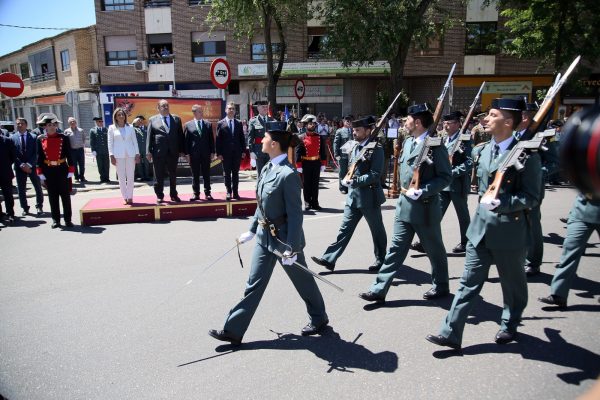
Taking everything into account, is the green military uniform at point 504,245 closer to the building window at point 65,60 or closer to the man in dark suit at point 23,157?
the man in dark suit at point 23,157

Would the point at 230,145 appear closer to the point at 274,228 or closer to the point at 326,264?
the point at 326,264

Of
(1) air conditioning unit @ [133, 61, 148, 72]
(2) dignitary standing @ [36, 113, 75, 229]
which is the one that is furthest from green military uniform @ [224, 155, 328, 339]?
(1) air conditioning unit @ [133, 61, 148, 72]

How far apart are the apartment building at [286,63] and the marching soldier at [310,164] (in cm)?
1686

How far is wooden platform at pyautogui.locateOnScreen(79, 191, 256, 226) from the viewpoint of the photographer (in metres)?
8.59

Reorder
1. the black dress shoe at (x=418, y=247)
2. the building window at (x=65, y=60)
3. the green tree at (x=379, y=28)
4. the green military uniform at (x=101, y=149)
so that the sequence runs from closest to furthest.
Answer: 1. the black dress shoe at (x=418, y=247)
2. the green tree at (x=379, y=28)
3. the green military uniform at (x=101, y=149)
4. the building window at (x=65, y=60)

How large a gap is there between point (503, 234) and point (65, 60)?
114ft

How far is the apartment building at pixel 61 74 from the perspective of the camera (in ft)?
97.1

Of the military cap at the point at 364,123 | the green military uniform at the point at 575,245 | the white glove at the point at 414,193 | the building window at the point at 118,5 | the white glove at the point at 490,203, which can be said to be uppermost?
the building window at the point at 118,5

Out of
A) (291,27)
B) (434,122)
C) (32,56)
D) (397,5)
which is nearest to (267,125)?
(434,122)

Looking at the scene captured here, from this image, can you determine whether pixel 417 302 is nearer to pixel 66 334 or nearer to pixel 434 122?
pixel 434 122

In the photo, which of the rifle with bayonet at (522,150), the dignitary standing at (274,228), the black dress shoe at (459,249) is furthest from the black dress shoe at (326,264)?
the rifle with bayonet at (522,150)

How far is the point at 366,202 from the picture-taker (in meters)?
5.58

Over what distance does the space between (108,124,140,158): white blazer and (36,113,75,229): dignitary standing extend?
2.97ft

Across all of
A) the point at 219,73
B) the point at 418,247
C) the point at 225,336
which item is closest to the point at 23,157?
the point at 219,73
